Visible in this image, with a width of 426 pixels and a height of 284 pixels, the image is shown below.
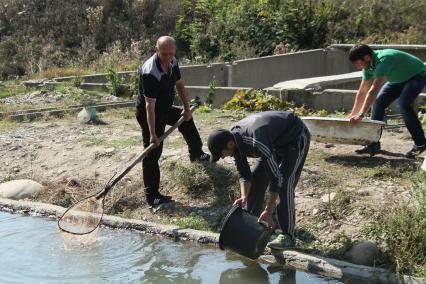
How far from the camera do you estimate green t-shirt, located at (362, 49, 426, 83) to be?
756 cm

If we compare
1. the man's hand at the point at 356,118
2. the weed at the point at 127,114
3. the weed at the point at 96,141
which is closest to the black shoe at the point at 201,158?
the man's hand at the point at 356,118

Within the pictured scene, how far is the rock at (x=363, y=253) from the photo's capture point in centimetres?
600

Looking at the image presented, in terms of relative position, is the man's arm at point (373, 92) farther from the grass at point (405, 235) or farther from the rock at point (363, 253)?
the rock at point (363, 253)

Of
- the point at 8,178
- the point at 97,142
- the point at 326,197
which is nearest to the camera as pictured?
the point at 326,197

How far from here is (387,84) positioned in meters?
8.12

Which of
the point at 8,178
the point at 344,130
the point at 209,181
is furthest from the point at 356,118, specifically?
the point at 8,178

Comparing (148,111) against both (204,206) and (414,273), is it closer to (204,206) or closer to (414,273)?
(204,206)

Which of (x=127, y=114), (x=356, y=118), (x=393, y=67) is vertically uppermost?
(x=393, y=67)

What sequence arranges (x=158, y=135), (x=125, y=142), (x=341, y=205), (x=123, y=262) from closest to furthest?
(x=123, y=262) → (x=341, y=205) → (x=158, y=135) → (x=125, y=142)

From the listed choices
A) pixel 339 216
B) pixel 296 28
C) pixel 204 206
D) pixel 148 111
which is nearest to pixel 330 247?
pixel 339 216

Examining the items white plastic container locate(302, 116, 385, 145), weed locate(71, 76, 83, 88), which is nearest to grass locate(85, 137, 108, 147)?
white plastic container locate(302, 116, 385, 145)

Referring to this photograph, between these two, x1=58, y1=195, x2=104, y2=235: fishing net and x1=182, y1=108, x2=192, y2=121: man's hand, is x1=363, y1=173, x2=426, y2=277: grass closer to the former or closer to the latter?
x1=182, y1=108, x2=192, y2=121: man's hand

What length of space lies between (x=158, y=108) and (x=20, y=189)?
7.69 feet

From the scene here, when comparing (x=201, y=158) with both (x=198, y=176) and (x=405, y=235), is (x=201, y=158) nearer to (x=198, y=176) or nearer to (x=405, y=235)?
(x=198, y=176)
